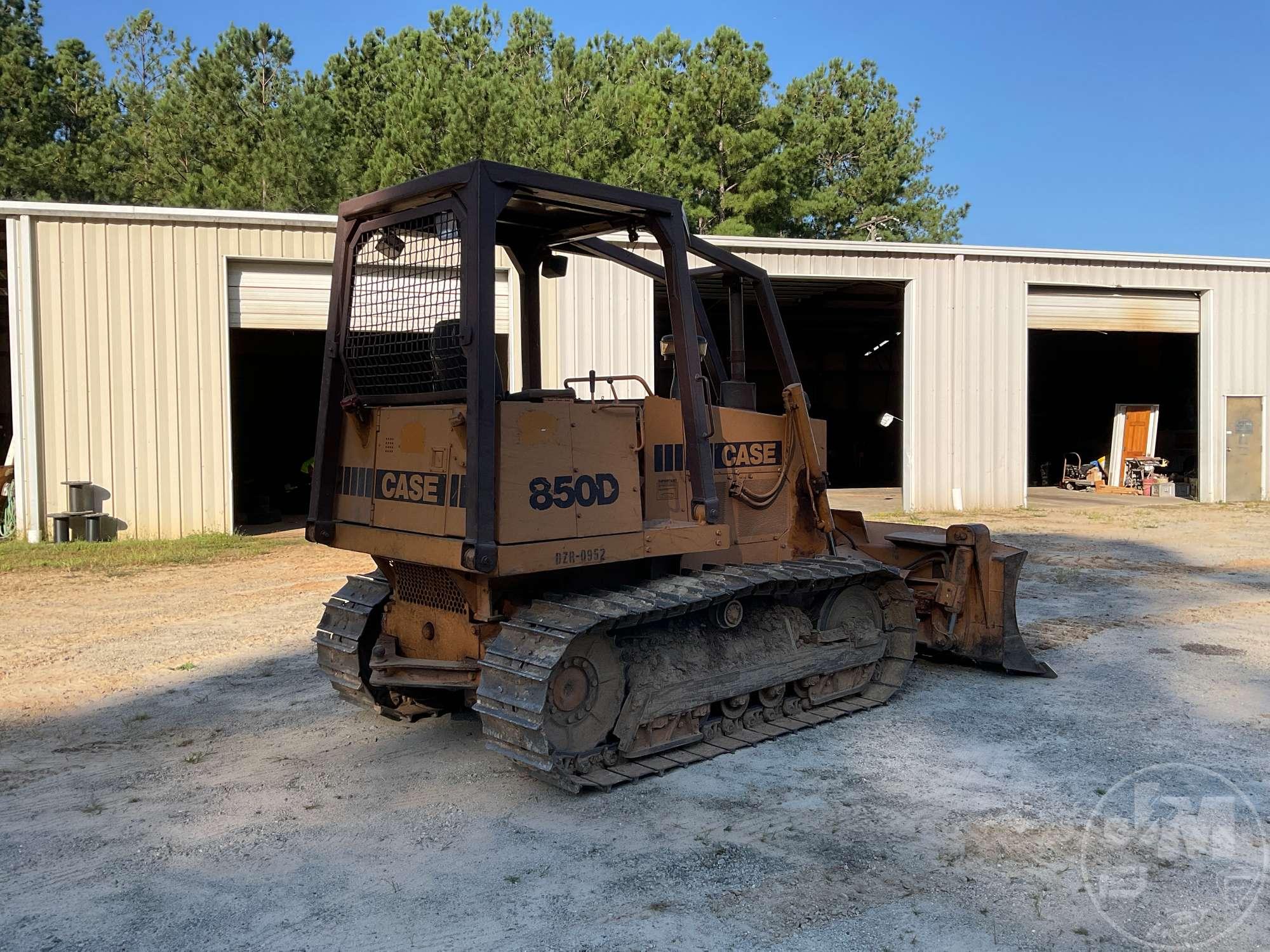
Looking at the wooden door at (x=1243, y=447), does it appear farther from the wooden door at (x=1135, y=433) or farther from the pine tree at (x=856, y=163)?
the pine tree at (x=856, y=163)

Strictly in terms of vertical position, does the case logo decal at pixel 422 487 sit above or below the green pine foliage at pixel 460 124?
below

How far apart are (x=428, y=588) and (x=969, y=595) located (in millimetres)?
3911

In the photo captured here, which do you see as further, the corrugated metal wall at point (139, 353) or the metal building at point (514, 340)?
the metal building at point (514, 340)

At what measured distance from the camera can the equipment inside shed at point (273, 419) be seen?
2130cm

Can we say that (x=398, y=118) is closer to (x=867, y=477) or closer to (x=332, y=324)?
(x=867, y=477)

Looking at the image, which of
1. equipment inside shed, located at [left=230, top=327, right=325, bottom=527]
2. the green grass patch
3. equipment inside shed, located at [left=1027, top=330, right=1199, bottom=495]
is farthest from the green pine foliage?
the green grass patch

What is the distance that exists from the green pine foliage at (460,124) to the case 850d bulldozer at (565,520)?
2198 centimetres

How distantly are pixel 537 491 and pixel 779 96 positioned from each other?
1505 inches

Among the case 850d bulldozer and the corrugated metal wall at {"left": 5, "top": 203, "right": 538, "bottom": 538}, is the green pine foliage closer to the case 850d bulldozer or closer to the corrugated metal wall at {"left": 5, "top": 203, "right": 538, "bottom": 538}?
the corrugated metal wall at {"left": 5, "top": 203, "right": 538, "bottom": 538}

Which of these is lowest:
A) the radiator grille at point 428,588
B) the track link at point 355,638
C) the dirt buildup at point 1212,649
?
the dirt buildup at point 1212,649

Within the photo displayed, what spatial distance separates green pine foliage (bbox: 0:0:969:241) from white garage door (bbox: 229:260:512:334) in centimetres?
1155

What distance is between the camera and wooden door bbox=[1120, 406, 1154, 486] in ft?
82.2

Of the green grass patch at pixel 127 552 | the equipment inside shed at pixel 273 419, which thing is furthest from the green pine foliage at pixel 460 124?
the green grass patch at pixel 127 552

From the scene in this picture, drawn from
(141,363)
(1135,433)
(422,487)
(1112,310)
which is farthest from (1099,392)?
(422,487)
